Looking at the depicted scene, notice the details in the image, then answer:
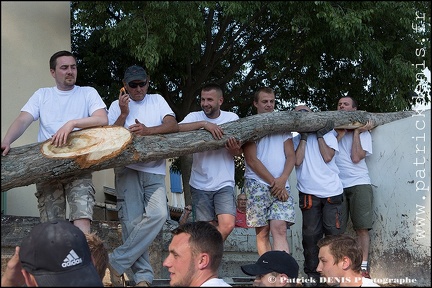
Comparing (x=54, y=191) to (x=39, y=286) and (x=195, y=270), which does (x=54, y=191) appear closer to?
(x=195, y=270)

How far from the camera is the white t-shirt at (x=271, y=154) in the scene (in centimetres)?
623

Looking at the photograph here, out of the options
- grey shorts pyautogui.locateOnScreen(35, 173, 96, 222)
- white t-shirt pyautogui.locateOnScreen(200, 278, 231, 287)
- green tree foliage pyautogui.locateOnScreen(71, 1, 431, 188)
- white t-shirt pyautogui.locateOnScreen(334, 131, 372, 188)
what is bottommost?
white t-shirt pyautogui.locateOnScreen(200, 278, 231, 287)

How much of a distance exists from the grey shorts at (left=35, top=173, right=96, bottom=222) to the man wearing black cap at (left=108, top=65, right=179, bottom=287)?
1.14ft

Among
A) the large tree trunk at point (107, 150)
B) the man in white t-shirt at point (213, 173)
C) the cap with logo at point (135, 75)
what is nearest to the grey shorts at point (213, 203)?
the man in white t-shirt at point (213, 173)

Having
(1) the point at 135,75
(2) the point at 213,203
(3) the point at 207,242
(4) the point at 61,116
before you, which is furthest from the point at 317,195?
(3) the point at 207,242

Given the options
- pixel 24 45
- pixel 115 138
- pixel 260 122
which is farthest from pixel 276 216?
pixel 24 45

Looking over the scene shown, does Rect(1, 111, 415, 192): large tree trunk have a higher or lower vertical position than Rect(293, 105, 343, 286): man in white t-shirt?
higher

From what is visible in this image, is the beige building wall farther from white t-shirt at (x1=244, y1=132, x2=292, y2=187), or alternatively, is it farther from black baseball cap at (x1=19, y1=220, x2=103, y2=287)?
black baseball cap at (x1=19, y1=220, x2=103, y2=287)

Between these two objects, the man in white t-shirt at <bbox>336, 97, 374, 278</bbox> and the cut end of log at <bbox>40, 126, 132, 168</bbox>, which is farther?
the man in white t-shirt at <bbox>336, 97, 374, 278</bbox>

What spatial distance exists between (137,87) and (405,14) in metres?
4.98

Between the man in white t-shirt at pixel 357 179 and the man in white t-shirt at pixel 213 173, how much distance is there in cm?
118

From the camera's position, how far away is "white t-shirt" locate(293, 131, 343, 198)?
250 inches

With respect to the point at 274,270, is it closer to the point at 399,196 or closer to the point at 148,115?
the point at 148,115

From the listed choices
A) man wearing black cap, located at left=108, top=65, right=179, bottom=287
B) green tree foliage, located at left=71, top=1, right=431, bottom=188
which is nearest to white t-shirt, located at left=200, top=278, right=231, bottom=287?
man wearing black cap, located at left=108, top=65, right=179, bottom=287
